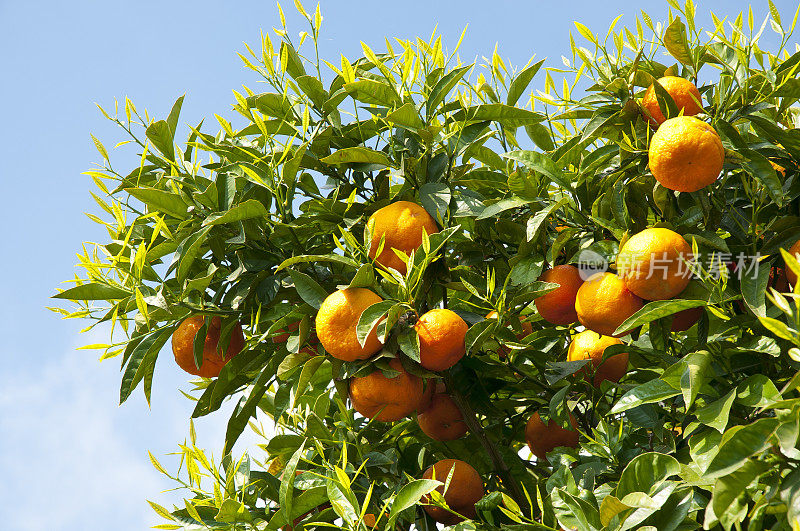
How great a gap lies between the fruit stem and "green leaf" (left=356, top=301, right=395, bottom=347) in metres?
0.36

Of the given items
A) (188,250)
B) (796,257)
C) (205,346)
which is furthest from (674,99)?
(205,346)

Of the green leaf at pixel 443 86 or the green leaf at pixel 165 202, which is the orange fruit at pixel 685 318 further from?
the green leaf at pixel 165 202

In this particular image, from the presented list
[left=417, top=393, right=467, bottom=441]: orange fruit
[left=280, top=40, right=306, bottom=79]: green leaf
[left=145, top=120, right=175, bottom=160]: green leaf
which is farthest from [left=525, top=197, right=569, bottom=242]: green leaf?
[left=145, top=120, right=175, bottom=160]: green leaf

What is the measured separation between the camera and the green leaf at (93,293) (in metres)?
1.63

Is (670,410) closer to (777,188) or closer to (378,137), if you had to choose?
(777,188)

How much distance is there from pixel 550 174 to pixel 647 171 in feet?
0.78

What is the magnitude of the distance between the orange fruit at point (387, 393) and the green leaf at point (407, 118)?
0.52 meters

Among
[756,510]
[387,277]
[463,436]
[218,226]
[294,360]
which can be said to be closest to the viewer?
[756,510]

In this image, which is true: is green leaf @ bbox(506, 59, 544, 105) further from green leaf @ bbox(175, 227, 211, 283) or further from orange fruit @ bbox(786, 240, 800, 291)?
green leaf @ bbox(175, 227, 211, 283)

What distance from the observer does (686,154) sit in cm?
152

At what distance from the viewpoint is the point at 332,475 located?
156 centimetres

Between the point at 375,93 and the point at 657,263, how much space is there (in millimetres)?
736

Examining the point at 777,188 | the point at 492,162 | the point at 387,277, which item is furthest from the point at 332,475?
the point at 777,188

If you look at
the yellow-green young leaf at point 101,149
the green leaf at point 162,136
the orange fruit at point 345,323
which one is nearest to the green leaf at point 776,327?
the orange fruit at point 345,323
